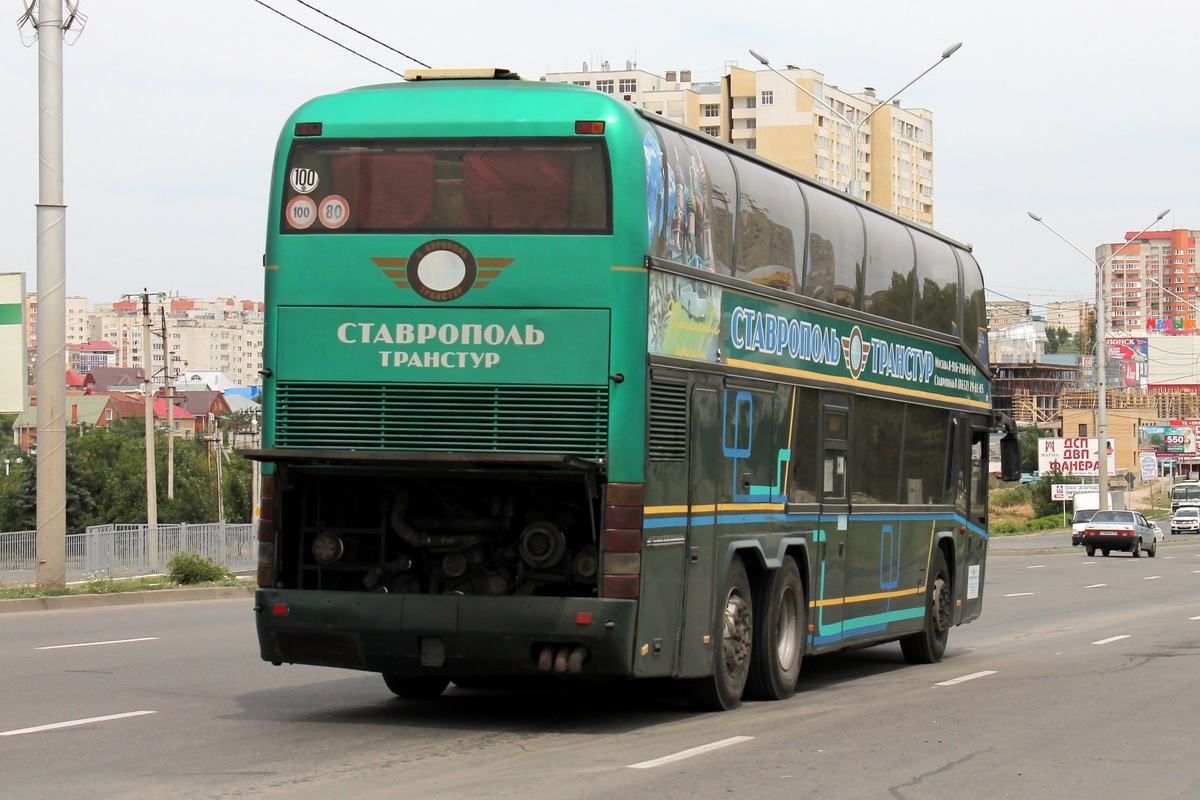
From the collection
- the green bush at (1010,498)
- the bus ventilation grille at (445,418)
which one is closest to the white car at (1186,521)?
the green bush at (1010,498)

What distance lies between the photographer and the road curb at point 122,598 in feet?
72.6

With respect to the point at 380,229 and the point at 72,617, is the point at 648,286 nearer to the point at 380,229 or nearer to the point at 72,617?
the point at 380,229

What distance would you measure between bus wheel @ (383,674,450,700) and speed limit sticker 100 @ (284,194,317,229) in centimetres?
342

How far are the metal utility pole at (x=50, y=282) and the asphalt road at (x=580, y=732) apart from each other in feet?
19.6

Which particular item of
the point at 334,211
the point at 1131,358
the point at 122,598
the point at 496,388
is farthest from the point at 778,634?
the point at 1131,358

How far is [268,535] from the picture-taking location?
1052 centimetres

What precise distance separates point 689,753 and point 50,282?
15.9m

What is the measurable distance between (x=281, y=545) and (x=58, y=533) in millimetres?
13585

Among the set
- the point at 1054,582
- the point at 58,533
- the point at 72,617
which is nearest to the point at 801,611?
the point at 72,617

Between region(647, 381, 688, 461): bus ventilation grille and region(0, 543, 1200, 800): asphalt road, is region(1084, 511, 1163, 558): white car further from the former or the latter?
region(647, 381, 688, 461): bus ventilation grille

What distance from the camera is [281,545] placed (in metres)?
10.6

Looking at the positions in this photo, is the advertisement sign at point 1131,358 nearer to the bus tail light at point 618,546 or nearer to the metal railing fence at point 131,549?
the metal railing fence at point 131,549

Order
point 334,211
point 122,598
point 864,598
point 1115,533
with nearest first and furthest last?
1. point 334,211
2. point 864,598
3. point 122,598
4. point 1115,533

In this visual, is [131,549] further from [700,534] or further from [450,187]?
[450,187]
